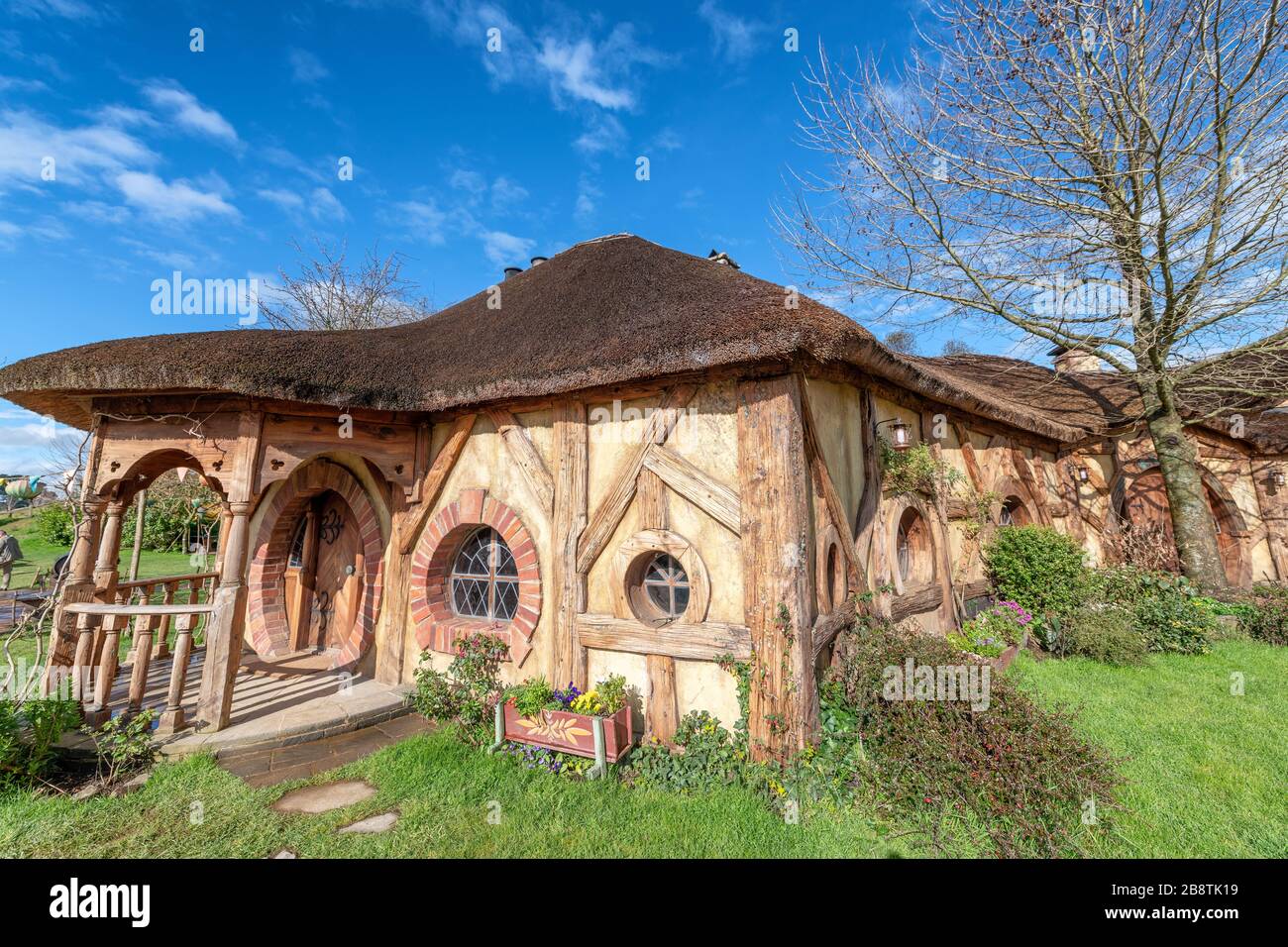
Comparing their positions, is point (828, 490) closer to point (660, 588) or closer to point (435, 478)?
point (660, 588)

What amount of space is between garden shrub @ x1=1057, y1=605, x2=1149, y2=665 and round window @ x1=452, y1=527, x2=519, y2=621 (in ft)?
22.6

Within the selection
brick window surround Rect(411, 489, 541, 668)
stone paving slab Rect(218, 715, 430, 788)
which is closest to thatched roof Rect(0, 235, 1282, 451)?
brick window surround Rect(411, 489, 541, 668)

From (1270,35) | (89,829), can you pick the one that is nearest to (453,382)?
(89,829)

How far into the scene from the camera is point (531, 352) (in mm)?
4996

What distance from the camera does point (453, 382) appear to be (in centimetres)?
522

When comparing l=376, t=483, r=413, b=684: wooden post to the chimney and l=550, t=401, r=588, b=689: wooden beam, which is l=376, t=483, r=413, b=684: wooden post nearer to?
l=550, t=401, r=588, b=689: wooden beam

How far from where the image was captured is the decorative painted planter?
3957mm

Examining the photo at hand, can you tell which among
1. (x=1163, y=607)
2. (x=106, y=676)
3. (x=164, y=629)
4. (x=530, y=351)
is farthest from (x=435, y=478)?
(x=1163, y=607)

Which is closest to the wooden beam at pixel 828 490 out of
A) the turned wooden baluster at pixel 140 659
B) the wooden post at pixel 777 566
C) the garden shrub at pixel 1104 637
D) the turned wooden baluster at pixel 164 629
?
the wooden post at pixel 777 566

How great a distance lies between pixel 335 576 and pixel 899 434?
7.10 meters

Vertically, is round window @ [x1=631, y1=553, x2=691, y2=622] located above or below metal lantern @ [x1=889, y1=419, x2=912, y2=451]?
below
